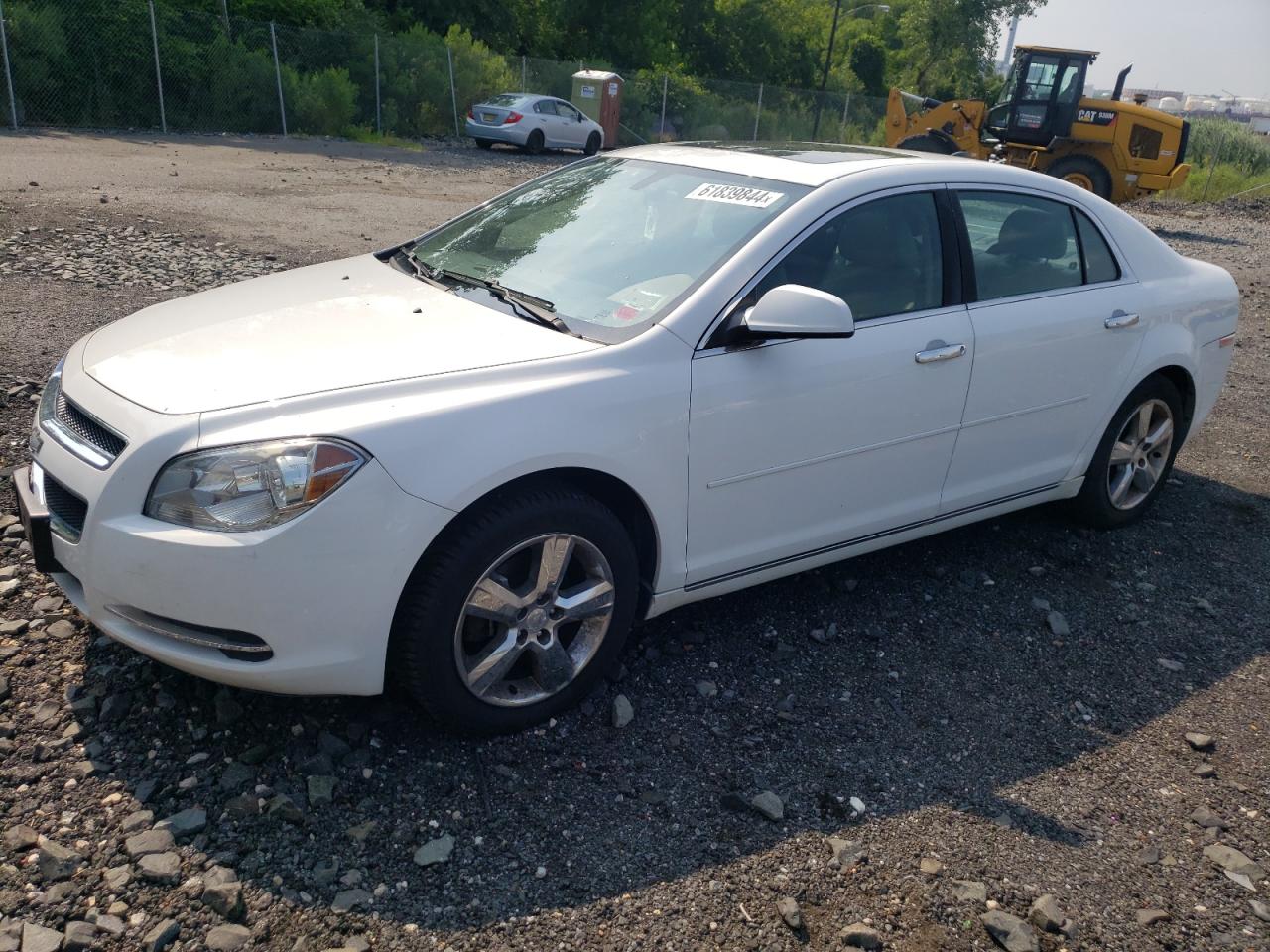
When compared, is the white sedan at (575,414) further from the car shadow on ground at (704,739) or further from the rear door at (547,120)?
the rear door at (547,120)

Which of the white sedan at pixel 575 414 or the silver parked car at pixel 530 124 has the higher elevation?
the white sedan at pixel 575 414

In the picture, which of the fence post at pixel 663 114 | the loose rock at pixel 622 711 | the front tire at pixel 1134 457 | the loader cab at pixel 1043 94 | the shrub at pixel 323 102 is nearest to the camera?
the loose rock at pixel 622 711

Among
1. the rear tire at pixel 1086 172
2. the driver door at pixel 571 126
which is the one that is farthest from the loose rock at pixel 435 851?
the driver door at pixel 571 126

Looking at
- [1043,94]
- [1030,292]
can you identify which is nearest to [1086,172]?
[1043,94]

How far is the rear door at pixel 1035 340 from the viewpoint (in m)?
4.08

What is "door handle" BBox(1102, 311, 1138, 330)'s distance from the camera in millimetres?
4465

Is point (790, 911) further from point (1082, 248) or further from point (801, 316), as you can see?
point (1082, 248)

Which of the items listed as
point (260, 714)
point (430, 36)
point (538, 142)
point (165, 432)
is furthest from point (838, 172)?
point (430, 36)

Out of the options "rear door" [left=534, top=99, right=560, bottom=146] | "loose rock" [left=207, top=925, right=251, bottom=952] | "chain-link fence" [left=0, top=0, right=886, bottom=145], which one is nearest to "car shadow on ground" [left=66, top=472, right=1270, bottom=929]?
"loose rock" [left=207, top=925, right=251, bottom=952]

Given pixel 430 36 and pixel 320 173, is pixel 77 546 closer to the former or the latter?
pixel 320 173

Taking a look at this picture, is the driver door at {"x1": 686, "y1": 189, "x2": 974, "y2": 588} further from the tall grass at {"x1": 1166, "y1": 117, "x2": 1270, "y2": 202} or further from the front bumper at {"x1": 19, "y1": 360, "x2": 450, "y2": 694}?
the tall grass at {"x1": 1166, "y1": 117, "x2": 1270, "y2": 202}

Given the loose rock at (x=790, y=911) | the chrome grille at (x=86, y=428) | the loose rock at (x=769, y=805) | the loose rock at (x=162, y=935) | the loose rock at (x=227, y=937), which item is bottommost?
the loose rock at (x=769, y=805)

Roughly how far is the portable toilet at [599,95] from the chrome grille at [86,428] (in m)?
27.7

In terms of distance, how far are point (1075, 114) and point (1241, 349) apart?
453 inches
